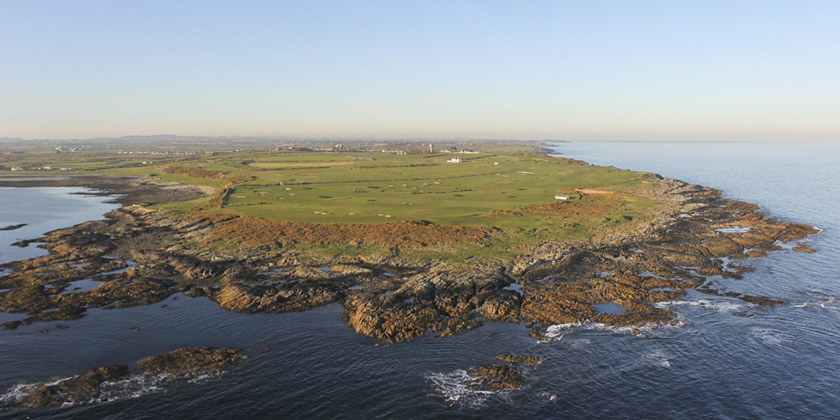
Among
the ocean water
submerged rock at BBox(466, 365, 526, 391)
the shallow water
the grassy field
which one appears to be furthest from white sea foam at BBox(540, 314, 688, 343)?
the shallow water

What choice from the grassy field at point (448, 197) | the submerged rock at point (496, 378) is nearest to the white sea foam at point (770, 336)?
the submerged rock at point (496, 378)

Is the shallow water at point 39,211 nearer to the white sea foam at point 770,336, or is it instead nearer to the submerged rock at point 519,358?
the submerged rock at point 519,358

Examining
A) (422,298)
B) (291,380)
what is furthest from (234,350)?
(422,298)

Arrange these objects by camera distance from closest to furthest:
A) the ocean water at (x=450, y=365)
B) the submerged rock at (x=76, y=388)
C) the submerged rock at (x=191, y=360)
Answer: the ocean water at (x=450, y=365)
the submerged rock at (x=76, y=388)
the submerged rock at (x=191, y=360)

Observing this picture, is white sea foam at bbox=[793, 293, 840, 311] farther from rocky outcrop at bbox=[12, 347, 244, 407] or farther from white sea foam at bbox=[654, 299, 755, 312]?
Answer: rocky outcrop at bbox=[12, 347, 244, 407]

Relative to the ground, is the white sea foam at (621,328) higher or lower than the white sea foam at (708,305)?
lower

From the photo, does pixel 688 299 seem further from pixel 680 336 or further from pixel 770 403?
pixel 770 403

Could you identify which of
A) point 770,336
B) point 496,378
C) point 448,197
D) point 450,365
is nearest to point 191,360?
point 450,365
